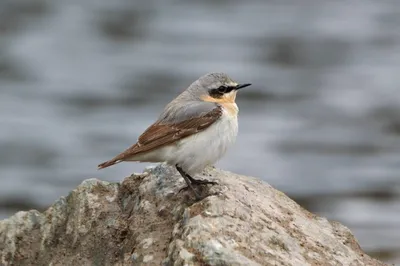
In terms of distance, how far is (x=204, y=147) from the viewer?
902cm

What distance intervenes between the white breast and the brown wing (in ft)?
0.17

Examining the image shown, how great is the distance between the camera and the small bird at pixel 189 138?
8.95 meters

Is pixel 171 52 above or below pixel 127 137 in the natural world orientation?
above

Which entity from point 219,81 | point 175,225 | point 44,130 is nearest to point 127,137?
point 44,130

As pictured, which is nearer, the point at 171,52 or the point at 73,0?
the point at 171,52

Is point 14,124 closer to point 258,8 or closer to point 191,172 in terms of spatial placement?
point 258,8

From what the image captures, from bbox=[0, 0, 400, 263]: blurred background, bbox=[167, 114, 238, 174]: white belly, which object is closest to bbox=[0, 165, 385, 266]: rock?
bbox=[167, 114, 238, 174]: white belly

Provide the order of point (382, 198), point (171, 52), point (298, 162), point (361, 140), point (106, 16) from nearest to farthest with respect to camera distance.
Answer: point (382, 198) < point (298, 162) < point (361, 140) < point (171, 52) < point (106, 16)

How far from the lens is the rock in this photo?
7484 mm

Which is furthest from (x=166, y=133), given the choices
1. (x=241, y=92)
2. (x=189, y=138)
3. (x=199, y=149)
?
(x=241, y=92)

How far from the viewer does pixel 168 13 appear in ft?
91.4

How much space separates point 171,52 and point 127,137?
18.6 ft

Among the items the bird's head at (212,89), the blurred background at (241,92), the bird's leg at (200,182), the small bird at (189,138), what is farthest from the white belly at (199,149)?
the blurred background at (241,92)

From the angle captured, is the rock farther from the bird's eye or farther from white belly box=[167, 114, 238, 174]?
the bird's eye
